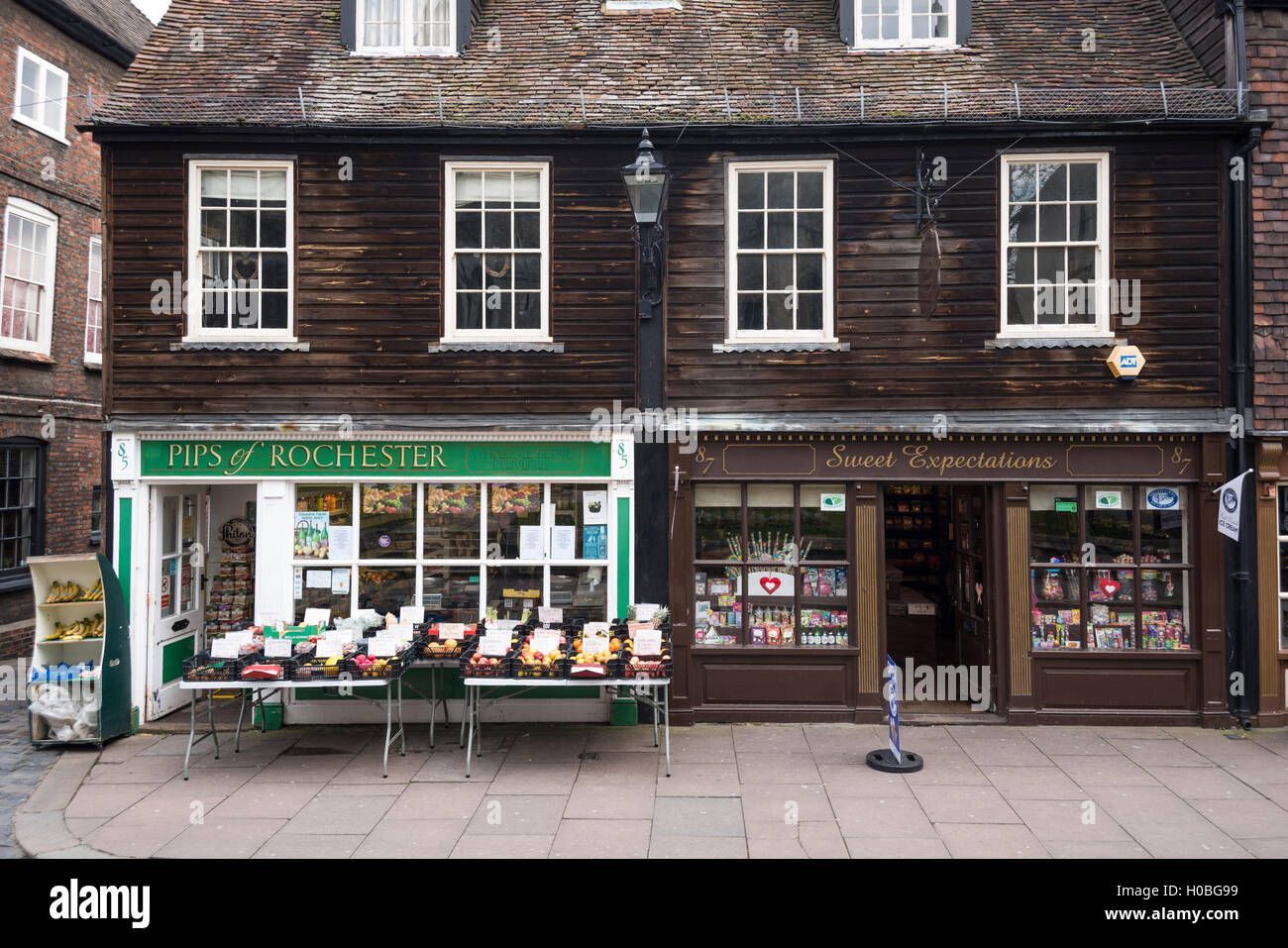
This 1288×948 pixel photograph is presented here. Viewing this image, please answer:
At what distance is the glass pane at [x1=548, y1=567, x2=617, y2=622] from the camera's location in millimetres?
9680

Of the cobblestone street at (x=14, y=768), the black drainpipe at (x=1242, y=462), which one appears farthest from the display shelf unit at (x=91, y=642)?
the black drainpipe at (x=1242, y=462)

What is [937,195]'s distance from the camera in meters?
9.55

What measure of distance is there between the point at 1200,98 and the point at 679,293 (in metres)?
6.13

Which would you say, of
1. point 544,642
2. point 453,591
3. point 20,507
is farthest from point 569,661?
point 20,507

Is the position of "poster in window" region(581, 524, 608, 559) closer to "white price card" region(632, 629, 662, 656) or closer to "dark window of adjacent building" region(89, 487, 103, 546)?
"white price card" region(632, 629, 662, 656)

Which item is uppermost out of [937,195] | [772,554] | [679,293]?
[937,195]

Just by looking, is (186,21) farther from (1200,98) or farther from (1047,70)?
(1200,98)

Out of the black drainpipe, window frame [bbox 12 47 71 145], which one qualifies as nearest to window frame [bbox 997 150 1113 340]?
the black drainpipe

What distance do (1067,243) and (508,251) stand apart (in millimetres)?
6295

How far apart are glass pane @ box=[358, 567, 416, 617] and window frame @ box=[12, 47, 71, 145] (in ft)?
35.0

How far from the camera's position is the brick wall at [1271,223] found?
923cm

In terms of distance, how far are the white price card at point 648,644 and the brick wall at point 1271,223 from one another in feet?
22.9

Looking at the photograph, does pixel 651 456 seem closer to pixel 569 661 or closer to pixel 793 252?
pixel 569 661

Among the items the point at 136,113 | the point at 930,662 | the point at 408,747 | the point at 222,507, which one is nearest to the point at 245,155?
the point at 136,113
